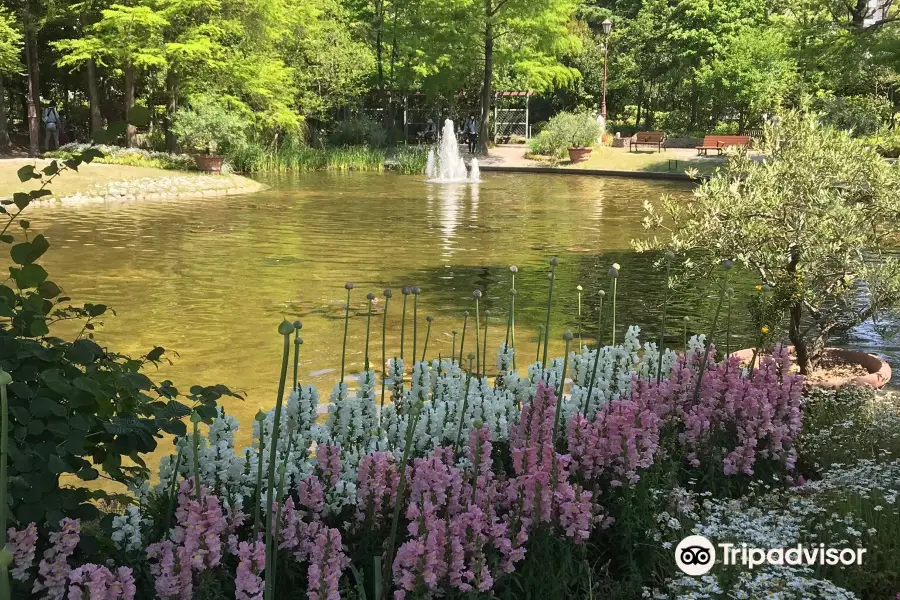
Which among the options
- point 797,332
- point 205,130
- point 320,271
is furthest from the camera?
point 205,130

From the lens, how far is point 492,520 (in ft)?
8.39

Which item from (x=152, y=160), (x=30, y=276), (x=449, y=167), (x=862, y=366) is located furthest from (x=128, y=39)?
(x=30, y=276)

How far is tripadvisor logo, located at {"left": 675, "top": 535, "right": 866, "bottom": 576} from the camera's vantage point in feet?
8.71

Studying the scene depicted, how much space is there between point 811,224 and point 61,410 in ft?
16.1

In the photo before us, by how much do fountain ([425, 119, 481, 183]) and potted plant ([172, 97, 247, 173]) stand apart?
21.8 ft

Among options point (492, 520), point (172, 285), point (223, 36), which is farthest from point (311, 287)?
point (223, 36)

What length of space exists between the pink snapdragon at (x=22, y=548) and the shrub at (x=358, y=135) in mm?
36406

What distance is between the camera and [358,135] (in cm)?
3847

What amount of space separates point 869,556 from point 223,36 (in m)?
30.3

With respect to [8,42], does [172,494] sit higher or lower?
lower

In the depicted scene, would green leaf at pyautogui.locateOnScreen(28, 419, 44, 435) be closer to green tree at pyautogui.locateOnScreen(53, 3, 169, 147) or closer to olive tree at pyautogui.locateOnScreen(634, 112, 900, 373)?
olive tree at pyautogui.locateOnScreen(634, 112, 900, 373)

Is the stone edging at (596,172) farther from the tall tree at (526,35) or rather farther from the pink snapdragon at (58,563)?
the pink snapdragon at (58,563)

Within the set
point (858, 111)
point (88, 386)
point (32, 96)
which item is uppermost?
point (32, 96)

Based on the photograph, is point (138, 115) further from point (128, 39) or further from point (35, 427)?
point (128, 39)
